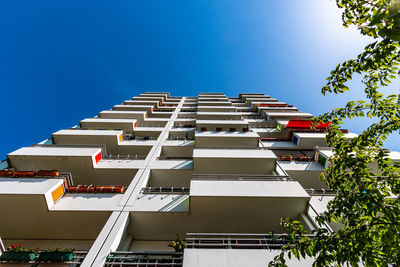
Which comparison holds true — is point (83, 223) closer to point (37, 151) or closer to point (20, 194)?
point (20, 194)

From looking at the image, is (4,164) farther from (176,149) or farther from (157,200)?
(176,149)

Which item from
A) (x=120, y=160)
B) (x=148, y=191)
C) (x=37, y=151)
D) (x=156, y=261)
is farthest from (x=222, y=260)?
(x=37, y=151)

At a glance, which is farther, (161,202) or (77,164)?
(77,164)

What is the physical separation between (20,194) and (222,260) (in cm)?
1057

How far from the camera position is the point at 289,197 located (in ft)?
27.6

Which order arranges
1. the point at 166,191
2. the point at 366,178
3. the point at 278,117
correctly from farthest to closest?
the point at 278,117 < the point at 166,191 < the point at 366,178

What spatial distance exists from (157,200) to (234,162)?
614 cm

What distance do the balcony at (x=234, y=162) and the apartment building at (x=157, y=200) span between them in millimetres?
76

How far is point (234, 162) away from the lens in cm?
1239

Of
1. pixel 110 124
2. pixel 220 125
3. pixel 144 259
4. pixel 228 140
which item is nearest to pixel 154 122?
pixel 110 124

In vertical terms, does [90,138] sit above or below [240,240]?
above

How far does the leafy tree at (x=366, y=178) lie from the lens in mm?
2807

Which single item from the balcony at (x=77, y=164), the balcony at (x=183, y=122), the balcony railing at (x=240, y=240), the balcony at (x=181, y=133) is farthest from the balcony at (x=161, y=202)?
the balcony at (x=183, y=122)

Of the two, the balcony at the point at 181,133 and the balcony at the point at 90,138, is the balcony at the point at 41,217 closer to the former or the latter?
the balcony at the point at 90,138
